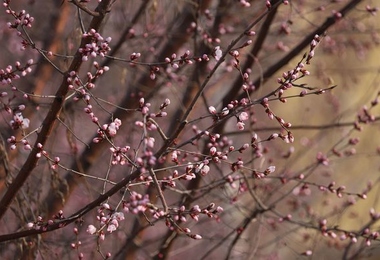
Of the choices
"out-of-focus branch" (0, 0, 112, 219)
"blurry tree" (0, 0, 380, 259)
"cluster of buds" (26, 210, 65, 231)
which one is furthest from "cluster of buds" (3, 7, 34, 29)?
"cluster of buds" (26, 210, 65, 231)

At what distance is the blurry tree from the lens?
12.0 ft

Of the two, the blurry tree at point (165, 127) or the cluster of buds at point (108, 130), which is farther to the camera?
the blurry tree at point (165, 127)

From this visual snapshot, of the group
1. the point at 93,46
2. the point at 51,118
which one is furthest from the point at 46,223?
the point at 93,46

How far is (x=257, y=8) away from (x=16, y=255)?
3.72 m

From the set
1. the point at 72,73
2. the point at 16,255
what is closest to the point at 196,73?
the point at 16,255

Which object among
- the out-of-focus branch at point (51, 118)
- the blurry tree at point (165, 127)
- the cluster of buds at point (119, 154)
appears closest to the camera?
the cluster of buds at point (119, 154)

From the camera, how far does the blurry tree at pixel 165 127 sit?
366 cm

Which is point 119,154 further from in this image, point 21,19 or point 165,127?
point 165,127

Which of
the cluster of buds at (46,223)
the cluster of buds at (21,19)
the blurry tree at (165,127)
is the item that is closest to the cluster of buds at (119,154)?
the blurry tree at (165,127)

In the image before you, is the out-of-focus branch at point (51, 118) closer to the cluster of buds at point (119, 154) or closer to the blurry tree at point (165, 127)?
the blurry tree at point (165, 127)

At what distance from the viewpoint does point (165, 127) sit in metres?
9.27

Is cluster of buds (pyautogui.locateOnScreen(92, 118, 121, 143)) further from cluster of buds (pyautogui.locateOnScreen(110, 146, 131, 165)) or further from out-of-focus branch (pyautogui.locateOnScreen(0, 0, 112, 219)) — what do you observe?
out-of-focus branch (pyautogui.locateOnScreen(0, 0, 112, 219))

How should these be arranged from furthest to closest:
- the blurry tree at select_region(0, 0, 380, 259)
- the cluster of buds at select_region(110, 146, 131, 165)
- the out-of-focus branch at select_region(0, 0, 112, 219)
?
the out-of-focus branch at select_region(0, 0, 112, 219)
the blurry tree at select_region(0, 0, 380, 259)
the cluster of buds at select_region(110, 146, 131, 165)

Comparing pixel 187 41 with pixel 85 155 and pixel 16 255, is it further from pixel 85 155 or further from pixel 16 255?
pixel 16 255
